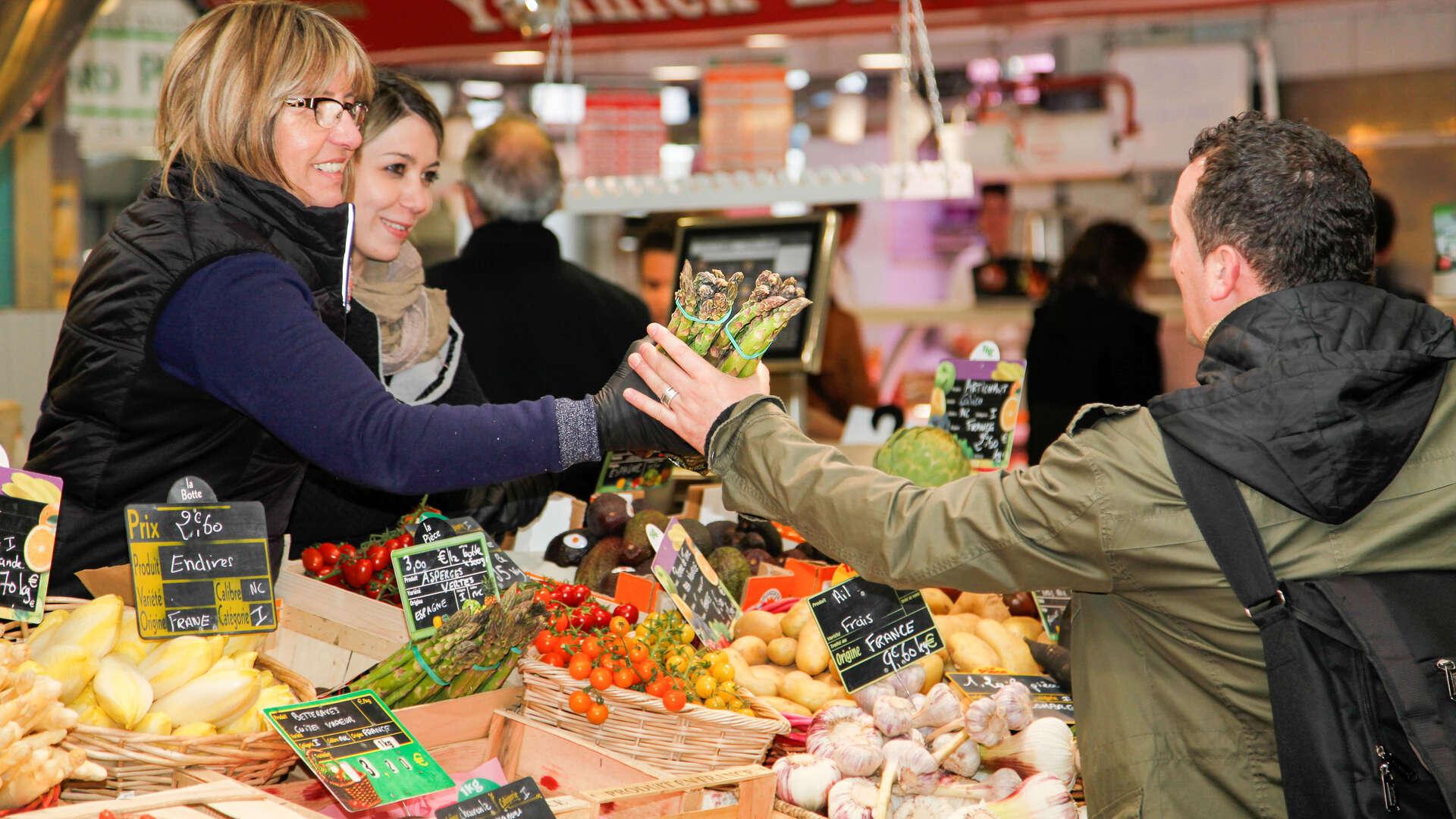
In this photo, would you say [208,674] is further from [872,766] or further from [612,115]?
[612,115]

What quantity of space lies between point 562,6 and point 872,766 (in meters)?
2.93

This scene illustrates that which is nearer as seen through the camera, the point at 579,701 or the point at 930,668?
the point at 579,701

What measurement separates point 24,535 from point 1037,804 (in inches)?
65.4

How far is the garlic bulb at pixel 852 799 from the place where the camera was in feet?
6.36

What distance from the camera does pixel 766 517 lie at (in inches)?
73.0

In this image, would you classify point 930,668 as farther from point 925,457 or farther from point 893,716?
point 925,457

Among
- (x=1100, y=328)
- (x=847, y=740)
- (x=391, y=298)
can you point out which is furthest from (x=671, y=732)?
(x=1100, y=328)

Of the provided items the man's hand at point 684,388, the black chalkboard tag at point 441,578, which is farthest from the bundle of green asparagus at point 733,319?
the black chalkboard tag at point 441,578

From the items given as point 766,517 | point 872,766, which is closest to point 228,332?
point 766,517

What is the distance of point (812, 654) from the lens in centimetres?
242

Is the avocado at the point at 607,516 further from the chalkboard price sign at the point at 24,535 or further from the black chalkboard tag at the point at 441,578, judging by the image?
the chalkboard price sign at the point at 24,535

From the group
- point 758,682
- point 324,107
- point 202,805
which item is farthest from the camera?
point 758,682

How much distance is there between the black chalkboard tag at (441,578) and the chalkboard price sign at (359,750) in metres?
0.35

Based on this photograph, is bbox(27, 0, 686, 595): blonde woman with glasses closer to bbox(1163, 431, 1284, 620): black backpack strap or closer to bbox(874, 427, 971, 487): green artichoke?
bbox(1163, 431, 1284, 620): black backpack strap
